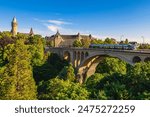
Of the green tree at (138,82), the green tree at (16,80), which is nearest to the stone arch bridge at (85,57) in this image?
the green tree at (138,82)

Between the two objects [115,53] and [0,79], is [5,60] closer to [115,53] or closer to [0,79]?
[115,53]

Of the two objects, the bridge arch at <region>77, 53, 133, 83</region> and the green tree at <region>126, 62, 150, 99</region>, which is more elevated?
the green tree at <region>126, 62, 150, 99</region>

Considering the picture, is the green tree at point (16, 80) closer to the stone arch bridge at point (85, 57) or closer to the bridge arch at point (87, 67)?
the stone arch bridge at point (85, 57)

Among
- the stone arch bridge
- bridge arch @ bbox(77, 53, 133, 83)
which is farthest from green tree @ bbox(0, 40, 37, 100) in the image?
bridge arch @ bbox(77, 53, 133, 83)

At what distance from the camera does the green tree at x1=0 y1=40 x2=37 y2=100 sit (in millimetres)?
24359

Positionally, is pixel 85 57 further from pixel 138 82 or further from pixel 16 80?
pixel 138 82

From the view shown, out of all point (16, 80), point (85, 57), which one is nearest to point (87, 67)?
point (85, 57)

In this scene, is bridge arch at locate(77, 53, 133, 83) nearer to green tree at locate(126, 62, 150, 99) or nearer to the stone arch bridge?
the stone arch bridge

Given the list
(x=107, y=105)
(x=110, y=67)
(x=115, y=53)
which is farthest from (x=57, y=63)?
(x=107, y=105)

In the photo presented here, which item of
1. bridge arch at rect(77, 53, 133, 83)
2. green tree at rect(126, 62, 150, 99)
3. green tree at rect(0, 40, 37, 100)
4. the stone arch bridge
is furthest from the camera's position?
bridge arch at rect(77, 53, 133, 83)

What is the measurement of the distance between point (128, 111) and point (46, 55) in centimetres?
6322

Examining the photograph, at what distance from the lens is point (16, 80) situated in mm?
26219

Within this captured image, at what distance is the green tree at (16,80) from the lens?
2436 cm

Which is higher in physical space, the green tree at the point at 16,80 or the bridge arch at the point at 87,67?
the green tree at the point at 16,80
